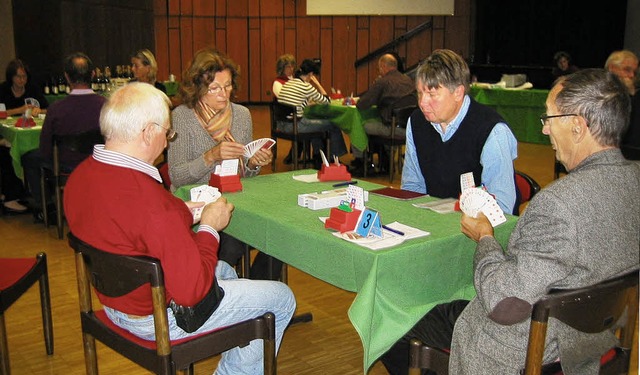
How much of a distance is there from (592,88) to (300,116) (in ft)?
19.3

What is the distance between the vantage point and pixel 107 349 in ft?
10.9

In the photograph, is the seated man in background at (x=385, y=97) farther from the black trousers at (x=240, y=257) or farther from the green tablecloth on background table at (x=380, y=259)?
the green tablecloth on background table at (x=380, y=259)

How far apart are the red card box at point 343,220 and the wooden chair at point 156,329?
38cm

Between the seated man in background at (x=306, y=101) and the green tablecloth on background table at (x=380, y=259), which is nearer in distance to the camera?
the green tablecloth on background table at (x=380, y=259)

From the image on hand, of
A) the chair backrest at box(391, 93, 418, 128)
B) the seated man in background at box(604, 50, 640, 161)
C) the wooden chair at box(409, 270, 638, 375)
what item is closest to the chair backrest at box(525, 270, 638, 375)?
the wooden chair at box(409, 270, 638, 375)

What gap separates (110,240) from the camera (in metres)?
2.07

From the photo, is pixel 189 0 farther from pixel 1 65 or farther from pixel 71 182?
→ pixel 71 182

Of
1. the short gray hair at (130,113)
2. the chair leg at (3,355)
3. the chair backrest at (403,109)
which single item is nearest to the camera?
the short gray hair at (130,113)

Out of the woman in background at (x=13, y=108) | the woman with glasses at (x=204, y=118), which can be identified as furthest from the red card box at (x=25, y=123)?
the woman with glasses at (x=204, y=118)

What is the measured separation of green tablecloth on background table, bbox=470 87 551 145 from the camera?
379 inches

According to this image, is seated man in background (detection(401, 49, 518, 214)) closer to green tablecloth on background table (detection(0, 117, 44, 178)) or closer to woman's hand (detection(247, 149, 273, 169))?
woman's hand (detection(247, 149, 273, 169))

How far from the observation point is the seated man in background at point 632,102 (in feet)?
16.7

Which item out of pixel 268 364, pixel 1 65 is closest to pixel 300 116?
pixel 1 65

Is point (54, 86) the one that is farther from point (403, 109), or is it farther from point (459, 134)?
point (459, 134)
